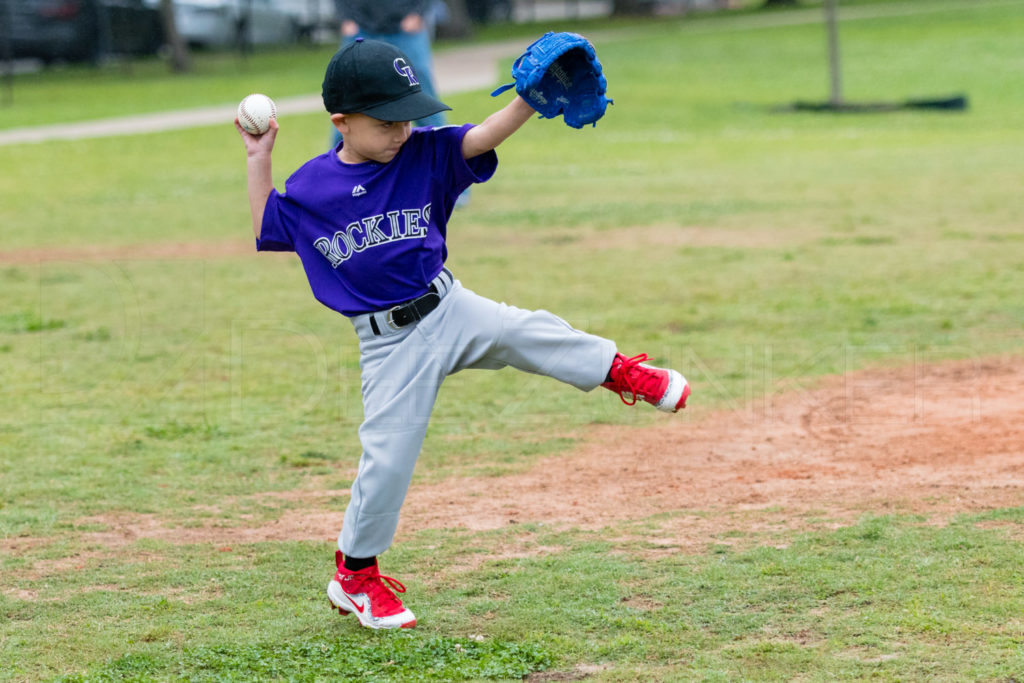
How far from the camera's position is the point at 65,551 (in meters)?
4.54

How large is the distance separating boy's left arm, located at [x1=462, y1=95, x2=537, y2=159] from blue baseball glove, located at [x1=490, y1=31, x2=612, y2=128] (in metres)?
0.04

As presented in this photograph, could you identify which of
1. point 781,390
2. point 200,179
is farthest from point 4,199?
point 781,390

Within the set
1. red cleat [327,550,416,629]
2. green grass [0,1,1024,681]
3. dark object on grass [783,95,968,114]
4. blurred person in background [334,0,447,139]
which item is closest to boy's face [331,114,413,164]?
red cleat [327,550,416,629]

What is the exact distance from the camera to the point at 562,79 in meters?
3.84

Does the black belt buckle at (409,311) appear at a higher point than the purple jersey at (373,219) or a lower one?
lower

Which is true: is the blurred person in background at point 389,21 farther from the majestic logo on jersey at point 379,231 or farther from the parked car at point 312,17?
the parked car at point 312,17

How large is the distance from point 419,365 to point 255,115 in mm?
924

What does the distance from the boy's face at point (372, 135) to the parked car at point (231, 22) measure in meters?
31.8

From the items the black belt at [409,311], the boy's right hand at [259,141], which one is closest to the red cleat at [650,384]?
the black belt at [409,311]

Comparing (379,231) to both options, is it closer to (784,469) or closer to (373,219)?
(373,219)

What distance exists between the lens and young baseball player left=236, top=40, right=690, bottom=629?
3775 millimetres

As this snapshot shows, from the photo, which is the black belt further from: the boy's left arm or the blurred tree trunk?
the blurred tree trunk

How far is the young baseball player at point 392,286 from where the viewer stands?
3775 millimetres

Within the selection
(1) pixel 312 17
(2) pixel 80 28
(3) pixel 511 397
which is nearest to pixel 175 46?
(2) pixel 80 28
